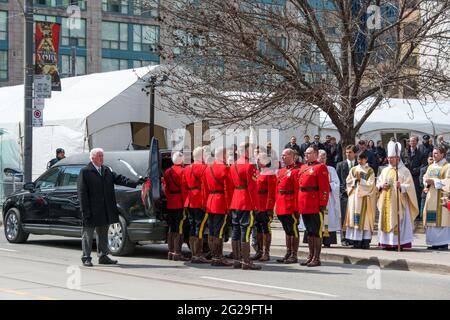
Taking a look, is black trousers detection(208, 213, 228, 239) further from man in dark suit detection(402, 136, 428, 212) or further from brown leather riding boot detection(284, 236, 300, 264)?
man in dark suit detection(402, 136, 428, 212)

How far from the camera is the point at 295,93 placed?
18703mm

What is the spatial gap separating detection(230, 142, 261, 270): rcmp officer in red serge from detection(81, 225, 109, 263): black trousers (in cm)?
219

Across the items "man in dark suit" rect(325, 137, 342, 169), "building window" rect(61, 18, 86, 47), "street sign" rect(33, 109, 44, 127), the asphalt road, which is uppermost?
"building window" rect(61, 18, 86, 47)

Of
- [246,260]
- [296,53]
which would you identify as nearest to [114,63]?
[296,53]

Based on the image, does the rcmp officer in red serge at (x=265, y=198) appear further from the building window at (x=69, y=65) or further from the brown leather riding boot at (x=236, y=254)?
the building window at (x=69, y=65)

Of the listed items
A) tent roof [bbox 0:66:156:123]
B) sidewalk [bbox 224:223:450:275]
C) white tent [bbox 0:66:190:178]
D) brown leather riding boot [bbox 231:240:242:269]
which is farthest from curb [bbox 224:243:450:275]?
tent roof [bbox 0:66:156:123]

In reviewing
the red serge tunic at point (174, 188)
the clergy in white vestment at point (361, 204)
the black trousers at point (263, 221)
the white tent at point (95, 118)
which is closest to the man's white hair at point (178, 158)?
the red serge tunic at point (174, 188)

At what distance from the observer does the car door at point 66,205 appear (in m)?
16.8

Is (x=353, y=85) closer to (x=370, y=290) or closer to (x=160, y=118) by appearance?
(x=370, y=290)

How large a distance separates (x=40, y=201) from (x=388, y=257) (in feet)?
22.9

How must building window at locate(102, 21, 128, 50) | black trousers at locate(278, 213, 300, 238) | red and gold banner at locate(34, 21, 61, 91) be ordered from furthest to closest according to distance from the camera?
building window at locate(102, 21, 128, 50) → red and gold banner at locate(34, 21, 61, 91) → black trousers at locate(278, 213, 300, 238)

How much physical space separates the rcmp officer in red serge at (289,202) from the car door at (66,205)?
4.00 metres

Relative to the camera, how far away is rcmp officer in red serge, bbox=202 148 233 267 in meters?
14.4
